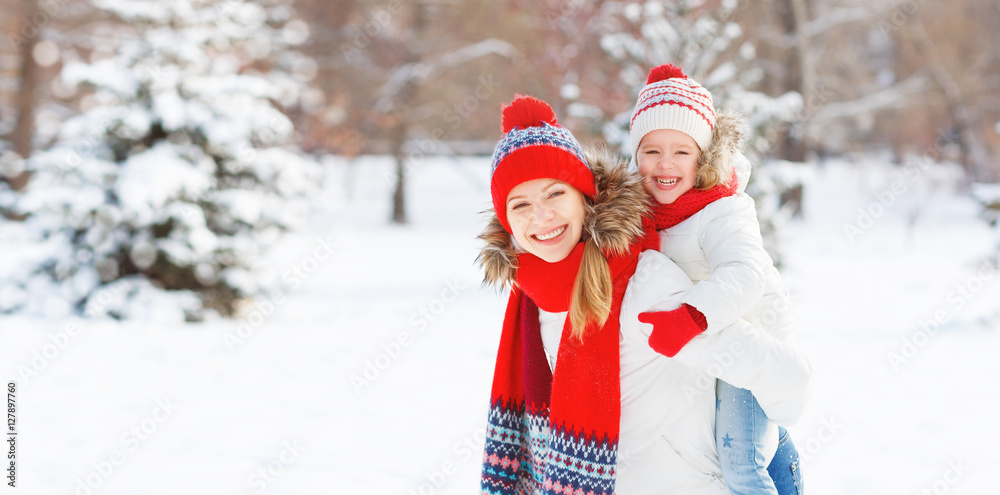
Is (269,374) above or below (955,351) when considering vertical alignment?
below

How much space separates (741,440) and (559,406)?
48cm

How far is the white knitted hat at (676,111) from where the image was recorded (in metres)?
2.01

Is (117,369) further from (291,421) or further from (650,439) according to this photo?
(650,439)

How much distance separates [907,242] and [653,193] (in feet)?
47.1

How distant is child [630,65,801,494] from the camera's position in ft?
5.48

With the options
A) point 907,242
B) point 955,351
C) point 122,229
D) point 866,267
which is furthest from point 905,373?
point 907,242

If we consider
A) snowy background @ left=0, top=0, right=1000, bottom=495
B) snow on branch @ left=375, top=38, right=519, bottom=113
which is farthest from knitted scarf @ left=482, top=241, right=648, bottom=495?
snow on branch @ left=375, top=38, right=519, bottom=113

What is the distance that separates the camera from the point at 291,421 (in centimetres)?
478

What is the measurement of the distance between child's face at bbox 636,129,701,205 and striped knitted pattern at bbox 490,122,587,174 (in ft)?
0.71

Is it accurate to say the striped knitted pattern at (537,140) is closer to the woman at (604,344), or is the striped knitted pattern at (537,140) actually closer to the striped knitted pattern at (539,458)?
the woman at (604,344)

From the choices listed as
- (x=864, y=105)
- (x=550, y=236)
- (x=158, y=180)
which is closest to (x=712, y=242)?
(x=550, y=236)

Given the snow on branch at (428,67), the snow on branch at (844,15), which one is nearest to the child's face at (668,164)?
the snow on branch at (844,15)

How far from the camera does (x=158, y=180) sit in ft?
23.8

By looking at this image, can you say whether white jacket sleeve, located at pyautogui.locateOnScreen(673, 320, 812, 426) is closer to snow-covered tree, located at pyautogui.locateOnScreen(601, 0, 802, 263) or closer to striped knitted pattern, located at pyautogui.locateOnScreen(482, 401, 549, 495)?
striped knitted pattern, located at pyautogui.locateOnScreen(482, 401, 549, 495)
